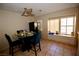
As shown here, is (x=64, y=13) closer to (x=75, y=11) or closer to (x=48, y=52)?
(x=75, y=11)

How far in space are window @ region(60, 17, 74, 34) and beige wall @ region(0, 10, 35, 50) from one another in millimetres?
600

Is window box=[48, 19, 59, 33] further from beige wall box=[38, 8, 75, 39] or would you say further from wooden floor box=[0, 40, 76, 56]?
wooden floor box=[0, 40, 76, 56]

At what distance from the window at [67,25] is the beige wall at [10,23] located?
600 millimetres

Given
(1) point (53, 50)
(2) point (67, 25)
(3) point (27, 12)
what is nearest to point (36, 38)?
(1) point (53, 50)

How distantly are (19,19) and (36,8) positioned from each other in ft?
1.30

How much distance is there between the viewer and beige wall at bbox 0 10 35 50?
66.3 inches

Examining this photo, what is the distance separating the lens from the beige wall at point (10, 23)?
1.68m

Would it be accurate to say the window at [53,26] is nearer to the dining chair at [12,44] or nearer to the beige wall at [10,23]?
the beige wall at [10,23]

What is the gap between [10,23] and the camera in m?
1.72

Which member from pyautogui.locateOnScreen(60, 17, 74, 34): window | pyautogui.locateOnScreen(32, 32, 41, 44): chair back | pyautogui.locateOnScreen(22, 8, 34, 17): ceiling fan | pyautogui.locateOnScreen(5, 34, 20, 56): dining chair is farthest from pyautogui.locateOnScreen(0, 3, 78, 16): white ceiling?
pyautogui.locateOnScreen(5, 34, 20, 56): dining chair

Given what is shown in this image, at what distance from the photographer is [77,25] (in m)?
1.68

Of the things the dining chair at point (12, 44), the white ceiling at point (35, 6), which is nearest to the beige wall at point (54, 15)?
the white ceiling at point (35, 6)

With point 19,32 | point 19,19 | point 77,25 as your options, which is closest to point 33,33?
point 19,32

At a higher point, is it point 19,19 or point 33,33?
point 19,19
